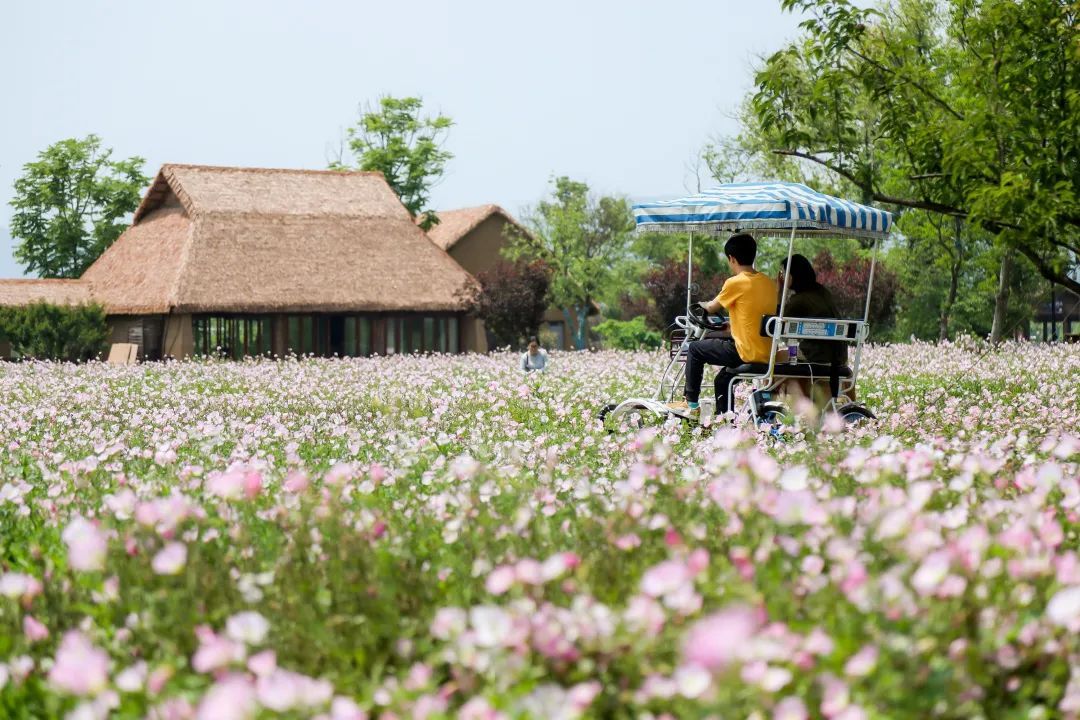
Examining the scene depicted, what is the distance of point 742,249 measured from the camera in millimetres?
10625

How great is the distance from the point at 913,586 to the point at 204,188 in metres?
42.7

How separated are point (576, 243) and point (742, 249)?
155ft

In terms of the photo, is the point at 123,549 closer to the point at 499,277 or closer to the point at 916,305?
the point at 499,277

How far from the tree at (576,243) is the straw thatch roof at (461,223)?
2.97 feet

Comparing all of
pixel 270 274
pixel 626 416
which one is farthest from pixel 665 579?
pixel 270 274

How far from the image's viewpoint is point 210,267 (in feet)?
129

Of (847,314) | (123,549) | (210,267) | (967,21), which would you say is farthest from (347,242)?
(123,549)

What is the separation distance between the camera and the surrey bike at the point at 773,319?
33.5 feet

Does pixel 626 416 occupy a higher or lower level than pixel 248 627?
lower

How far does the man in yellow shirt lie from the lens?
10422 mm

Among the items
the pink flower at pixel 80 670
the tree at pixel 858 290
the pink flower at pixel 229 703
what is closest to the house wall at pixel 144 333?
the tree at pixel 858 290

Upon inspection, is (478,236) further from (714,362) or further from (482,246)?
(714,362)

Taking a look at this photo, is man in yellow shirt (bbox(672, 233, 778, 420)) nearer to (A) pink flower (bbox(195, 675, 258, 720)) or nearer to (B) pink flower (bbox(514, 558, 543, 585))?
(B) pink flower (bbox(514, 558, 543, 585))

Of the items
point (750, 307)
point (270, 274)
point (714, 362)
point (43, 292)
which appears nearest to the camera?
point (750, 307)
